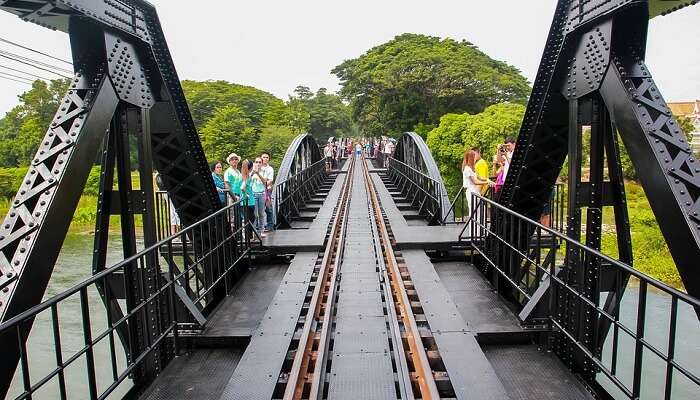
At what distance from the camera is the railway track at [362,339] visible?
153 inches

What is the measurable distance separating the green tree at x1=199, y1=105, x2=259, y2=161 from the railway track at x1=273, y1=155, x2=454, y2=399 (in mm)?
44868

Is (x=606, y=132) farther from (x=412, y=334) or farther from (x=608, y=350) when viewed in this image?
(x=608, y=350)

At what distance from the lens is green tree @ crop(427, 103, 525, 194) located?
30.4 meters

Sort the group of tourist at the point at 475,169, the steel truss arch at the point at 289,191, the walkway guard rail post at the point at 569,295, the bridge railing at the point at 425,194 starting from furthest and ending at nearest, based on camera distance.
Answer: the steel truss arch at the point at 289,191 → the bridge railing at the point at 425,194 → the group of tourist at the point at 475,169 → the walkway guard rail post at the point at 569,295

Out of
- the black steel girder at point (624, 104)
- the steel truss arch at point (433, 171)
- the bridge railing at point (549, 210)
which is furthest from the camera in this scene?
the steel truss arch at point (433, 171)

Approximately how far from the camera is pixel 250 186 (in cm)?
938

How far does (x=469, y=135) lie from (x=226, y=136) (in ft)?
93.8

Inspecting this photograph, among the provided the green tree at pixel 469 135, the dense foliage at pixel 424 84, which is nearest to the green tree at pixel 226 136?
the dense foliage at pixel 424 84

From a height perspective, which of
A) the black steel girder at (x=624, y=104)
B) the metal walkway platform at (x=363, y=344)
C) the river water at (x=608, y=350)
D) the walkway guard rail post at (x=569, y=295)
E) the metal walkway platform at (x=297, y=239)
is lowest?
the river water at (x=608, y=350)

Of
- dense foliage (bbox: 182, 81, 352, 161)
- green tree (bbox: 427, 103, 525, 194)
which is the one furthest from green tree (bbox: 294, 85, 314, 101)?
green tree (bbox: 427, 103, 525, 194)

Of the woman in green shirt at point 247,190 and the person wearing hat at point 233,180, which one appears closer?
the person wearing hat at point 233,180

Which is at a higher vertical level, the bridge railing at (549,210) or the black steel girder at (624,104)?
the black steel girder at (624,104)

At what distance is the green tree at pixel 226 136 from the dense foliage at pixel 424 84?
1271cm

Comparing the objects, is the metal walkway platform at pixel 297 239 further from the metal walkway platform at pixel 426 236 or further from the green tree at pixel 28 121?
the green tree at pixel 28 121
